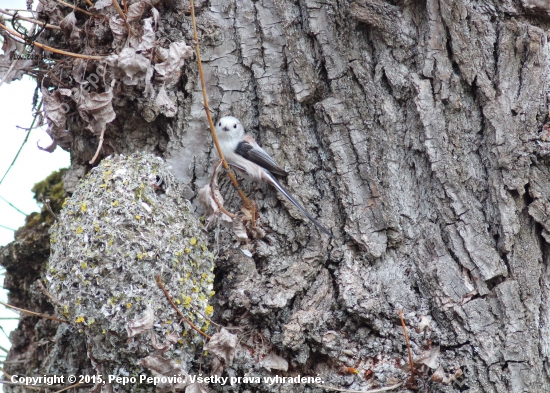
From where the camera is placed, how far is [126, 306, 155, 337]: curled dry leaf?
222 centimetres

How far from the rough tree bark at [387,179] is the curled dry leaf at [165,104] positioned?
5cm

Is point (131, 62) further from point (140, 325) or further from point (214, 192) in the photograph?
point (140, 325)

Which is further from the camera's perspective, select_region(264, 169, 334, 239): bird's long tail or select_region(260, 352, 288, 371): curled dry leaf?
select_region(264, 169, 334, 239): bird's long tail

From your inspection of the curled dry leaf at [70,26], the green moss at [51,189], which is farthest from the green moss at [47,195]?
the curled dry leaf at [70,26]

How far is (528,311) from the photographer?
2.38 metres

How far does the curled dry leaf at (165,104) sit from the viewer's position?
270cm

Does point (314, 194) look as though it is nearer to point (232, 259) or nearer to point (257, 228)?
point (257, 228)

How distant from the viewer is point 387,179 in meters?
2.57

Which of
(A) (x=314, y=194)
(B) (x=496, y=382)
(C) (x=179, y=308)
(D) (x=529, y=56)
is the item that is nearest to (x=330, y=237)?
(A) (x=314, y=194)

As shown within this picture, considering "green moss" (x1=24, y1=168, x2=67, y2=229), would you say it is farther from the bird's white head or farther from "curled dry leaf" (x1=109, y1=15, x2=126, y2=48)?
the bird's white head

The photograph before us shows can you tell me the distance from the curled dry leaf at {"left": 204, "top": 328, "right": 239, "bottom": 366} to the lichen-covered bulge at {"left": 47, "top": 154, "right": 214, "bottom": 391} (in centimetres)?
14

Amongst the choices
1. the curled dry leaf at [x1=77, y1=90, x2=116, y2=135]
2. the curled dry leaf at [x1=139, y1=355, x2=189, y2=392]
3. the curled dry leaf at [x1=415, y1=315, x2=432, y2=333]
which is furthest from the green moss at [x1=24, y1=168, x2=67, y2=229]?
the curled dry leaf at [x1=415, y1=315, x2=432, y2=333]

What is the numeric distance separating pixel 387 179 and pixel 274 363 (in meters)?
0.98

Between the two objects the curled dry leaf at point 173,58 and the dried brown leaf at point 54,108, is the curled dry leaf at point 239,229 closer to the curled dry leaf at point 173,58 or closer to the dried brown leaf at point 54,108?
the curled dry leaf at point 173,58
